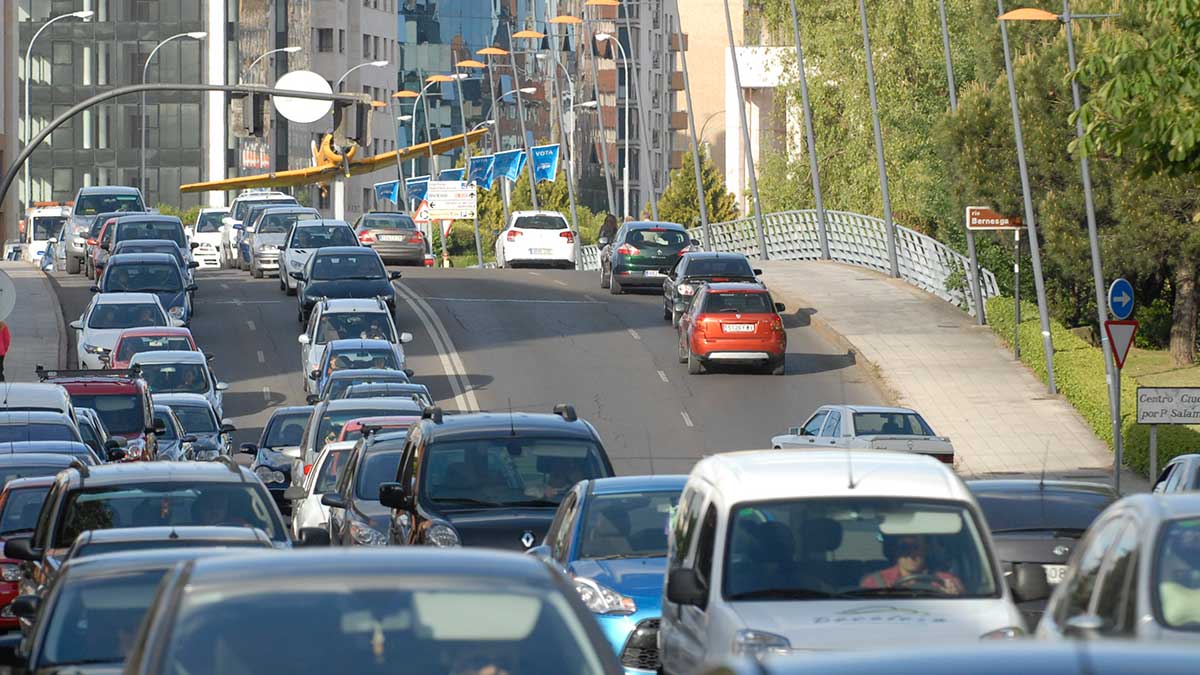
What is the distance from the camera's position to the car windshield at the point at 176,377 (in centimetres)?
3712

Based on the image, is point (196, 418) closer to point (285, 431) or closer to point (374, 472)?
point (285, 431)

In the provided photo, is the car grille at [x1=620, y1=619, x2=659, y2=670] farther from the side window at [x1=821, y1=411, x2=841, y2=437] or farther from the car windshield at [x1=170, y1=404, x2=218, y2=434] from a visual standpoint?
the car windshield at [x1=170, y1=404, x2=218, y2=434]

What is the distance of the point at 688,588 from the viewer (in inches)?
408

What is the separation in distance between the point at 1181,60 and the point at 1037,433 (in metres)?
19.4

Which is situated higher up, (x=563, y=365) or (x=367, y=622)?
(x=367, y=622)

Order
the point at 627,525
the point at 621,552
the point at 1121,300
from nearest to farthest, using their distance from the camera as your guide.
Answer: the point at 621,552
the point at 627,525
the point at 1121,300

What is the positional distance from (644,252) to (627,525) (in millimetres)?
39146

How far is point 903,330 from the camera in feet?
157

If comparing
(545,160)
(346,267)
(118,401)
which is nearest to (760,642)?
(118,401)

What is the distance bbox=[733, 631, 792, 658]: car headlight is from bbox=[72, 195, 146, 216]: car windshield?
54141 mm

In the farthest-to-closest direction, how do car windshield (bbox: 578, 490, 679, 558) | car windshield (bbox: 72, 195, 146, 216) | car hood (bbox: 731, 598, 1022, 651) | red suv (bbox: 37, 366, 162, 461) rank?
car windshield (bbox: 72, 195, 146, 216) < red suv (bbox: 37, 366, 162, 461) < car windshield (bbox: 578, 490, 679, 558) < car hood (bbox: 731, 598, 1022, 651)

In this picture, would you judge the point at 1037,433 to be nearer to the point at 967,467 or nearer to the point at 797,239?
the point at 967,467

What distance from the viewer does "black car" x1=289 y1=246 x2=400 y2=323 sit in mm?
46094

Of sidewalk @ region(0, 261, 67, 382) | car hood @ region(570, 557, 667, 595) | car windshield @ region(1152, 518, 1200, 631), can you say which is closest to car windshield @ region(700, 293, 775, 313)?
sidewalk @ region(0, 261, 67, 382)
